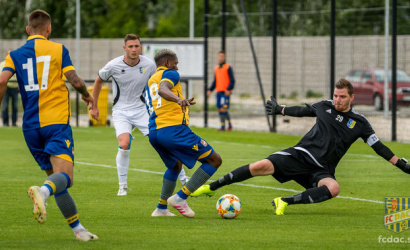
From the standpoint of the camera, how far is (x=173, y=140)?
8375 millimetres

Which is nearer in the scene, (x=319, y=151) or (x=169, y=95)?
(x=169, y=95)

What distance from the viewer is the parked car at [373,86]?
79.1ft

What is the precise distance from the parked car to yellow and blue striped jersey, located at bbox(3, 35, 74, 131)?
59.1 feet

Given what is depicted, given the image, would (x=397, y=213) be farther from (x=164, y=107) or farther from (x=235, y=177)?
(x=164, y=107)

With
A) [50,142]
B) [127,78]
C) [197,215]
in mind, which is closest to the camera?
[50,142]

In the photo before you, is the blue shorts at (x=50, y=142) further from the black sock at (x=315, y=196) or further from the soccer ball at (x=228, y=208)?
the black sock at (x=315, y=196)

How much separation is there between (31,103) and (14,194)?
365cm

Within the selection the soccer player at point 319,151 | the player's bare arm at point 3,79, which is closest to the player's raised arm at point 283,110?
the soccer player at point 319,151

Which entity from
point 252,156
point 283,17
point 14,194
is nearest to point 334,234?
point 14,194

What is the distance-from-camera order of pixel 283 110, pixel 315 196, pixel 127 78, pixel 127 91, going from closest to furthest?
pixel 315 196
pixel 283 110
pixel 127 78
pixel 127 91

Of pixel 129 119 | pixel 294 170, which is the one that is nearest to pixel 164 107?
pixel 294 170

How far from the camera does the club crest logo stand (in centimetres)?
808

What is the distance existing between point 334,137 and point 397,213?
1.14 metres

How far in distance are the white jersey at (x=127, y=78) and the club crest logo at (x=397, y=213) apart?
371 cm
